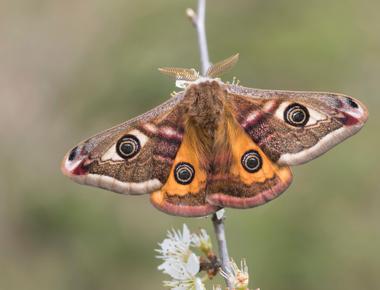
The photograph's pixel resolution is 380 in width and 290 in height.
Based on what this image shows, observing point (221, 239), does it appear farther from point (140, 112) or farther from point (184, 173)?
point (140, 112)

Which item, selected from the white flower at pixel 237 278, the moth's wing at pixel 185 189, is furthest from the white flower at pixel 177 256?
the moth's wing at pixel 185 189

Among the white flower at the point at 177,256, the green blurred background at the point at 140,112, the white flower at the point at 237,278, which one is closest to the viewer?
the white flower at the point at 237,278

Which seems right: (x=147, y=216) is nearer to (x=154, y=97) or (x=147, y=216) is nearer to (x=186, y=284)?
(x=154, y=97)

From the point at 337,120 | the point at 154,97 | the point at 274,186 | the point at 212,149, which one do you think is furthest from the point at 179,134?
the point at 154,97

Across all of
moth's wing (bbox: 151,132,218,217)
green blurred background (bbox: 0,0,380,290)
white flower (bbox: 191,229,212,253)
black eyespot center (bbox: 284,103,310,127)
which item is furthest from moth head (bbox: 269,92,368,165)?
green blurred background (bbox: 0,0,380,290)


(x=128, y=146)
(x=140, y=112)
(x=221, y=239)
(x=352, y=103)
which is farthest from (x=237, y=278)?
(x=140, y=112)

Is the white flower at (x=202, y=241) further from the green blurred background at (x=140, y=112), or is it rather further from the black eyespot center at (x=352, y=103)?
the green blurred background at (x=140, y=112)

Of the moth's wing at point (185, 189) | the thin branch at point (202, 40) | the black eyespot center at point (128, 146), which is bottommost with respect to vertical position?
the moth's wing at point (185, 189)
